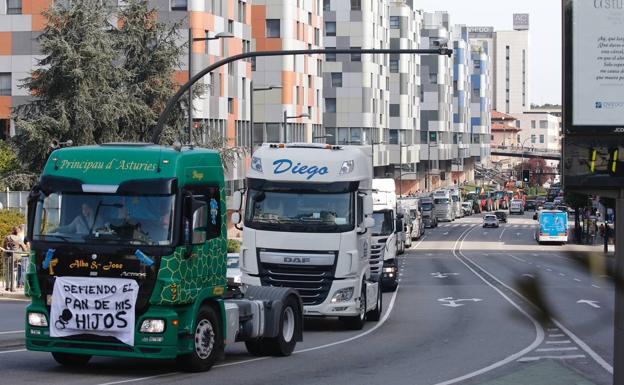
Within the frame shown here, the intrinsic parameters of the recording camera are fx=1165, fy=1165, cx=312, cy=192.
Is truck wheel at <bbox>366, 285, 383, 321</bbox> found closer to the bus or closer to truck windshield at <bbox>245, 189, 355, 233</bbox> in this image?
truck windshield at <bbox>245, 189, 355, 233</bbox>

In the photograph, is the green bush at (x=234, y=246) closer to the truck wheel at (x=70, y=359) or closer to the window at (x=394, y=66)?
the truck wheel at (x=70, y=359)

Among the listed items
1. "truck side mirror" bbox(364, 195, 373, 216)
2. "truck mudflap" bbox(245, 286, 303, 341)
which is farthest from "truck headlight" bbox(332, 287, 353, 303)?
"truck mudflap" bbox(245, 286, 303, 341)

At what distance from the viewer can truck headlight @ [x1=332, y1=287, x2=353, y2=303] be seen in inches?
949

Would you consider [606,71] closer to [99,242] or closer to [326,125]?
[99,242]

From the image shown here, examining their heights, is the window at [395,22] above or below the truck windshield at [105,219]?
above

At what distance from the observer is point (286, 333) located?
19531 mm

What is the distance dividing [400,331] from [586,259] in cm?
2257

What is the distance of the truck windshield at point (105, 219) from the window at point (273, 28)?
66.7 meters

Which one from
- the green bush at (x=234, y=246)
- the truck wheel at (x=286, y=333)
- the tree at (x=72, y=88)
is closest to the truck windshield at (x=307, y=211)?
the truck wheel at (x=286, y=333)

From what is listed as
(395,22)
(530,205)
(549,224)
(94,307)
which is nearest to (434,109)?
(395,22)

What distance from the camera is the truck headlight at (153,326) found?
15438mm

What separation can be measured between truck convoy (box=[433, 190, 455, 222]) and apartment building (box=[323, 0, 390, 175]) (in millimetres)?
11641

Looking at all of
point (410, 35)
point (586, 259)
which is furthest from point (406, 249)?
point (586, 259)

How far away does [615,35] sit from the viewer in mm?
11172
